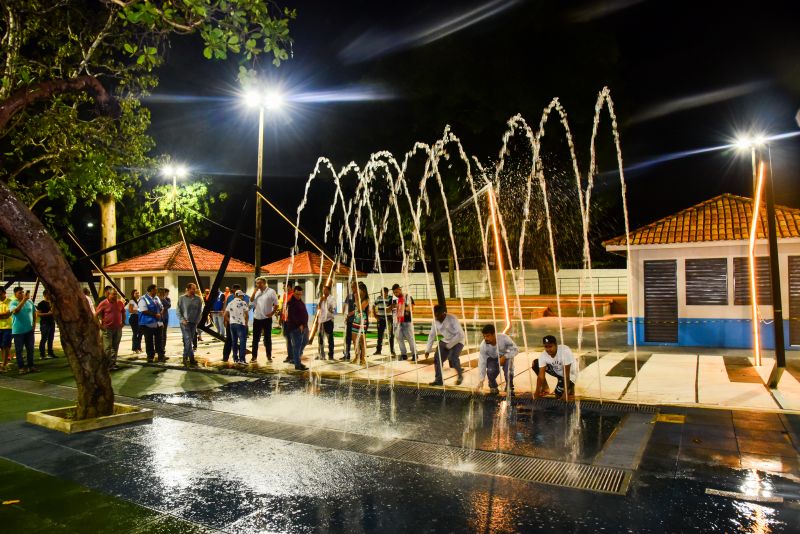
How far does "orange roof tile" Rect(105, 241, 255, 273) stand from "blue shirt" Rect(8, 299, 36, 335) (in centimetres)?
1330

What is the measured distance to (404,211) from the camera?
123 feet

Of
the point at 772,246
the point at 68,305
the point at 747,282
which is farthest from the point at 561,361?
the point at 747,282

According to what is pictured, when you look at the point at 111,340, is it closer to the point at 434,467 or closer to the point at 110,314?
the point at 110,314

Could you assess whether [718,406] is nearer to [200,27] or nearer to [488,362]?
[488,362]

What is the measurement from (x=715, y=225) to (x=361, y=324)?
34.8 ft

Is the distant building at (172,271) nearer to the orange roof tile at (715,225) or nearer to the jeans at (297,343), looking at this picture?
the jeans at (297,343)

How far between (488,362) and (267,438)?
13.6 ft

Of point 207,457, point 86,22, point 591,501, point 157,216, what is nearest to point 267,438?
point 207,457

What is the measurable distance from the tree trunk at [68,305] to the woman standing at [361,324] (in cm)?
646

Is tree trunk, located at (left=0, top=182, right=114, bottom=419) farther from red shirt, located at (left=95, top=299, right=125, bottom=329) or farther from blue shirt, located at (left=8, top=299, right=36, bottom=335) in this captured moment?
blue shirt, located at (left=8, top=299, right=36, bottom=335)

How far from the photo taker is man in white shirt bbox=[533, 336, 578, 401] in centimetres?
886

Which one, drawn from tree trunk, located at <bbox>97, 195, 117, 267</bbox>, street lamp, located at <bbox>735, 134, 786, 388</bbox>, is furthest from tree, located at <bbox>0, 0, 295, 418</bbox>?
tree trunk, located at <bbox>97, 195, 117, 267</bbox>

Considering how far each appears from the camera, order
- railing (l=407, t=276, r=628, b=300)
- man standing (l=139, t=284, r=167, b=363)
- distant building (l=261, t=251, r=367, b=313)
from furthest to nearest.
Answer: railing (l=407, t=276, r=628, b=300) → distant building (l=261, t=251, r=367, b=313) → man standing (l=139, t=284, r=167, b=363)

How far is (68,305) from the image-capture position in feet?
23.6
